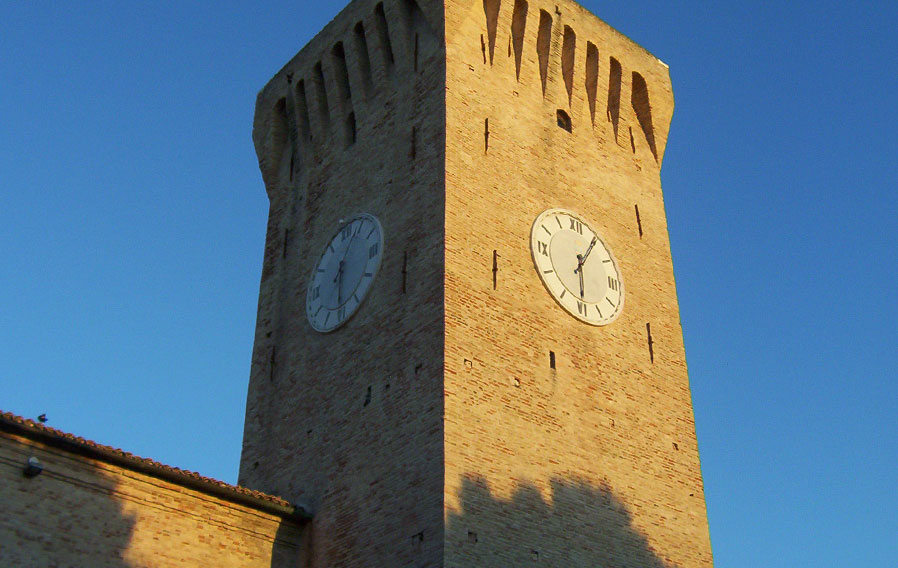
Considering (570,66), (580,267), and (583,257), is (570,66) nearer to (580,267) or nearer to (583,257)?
(583,257)

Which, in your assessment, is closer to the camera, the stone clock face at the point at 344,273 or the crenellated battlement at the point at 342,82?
the stone clock face at the point at 344,273

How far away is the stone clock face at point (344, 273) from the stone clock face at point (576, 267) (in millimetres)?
2520

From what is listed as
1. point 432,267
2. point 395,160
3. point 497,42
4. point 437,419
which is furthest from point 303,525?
point 497,42

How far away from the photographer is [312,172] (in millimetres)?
19438

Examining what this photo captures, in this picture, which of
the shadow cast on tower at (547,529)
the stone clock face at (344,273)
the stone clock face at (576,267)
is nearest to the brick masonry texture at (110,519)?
the shadow cast on tower at (547,529)

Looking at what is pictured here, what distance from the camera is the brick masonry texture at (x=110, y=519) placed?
39.9 ft

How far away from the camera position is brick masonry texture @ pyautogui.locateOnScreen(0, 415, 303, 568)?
39.9ft

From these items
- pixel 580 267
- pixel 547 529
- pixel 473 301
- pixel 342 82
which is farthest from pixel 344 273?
pixel 547 529

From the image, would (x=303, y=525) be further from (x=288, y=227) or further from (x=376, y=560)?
(x=288, y=227)

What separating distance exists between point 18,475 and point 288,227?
8.14 m

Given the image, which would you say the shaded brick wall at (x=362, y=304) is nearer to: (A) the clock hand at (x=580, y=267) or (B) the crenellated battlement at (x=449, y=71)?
(B) the crenellated battlement at (x=449, y=71)

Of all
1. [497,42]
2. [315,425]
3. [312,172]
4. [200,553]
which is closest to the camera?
[200,553]

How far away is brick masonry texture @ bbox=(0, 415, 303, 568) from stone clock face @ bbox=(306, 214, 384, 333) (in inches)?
139

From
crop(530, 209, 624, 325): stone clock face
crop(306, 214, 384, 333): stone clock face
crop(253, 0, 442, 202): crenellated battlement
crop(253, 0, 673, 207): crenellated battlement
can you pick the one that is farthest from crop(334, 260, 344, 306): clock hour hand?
crop(530, 209, 624, 325): stone clock face
